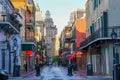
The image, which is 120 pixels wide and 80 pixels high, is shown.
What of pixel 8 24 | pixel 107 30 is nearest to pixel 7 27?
pixel 8 24

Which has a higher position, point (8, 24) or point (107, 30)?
point (8, 24)

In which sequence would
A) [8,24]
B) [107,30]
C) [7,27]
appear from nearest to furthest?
[107,30]
[8,24]
[7,27]

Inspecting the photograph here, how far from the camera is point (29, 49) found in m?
72.3

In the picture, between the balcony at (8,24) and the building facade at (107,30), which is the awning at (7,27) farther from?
the building facade at (107,30)

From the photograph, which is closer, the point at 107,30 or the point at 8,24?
the point at 107,30

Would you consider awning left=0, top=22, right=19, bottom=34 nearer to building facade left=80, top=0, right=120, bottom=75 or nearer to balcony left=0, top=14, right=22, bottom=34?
balcony left=0, top=14, right=22, bottom=34

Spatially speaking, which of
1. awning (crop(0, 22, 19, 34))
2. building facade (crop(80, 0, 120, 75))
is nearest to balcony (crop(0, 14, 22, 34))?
awning (crop(0, 22, 19, 34))

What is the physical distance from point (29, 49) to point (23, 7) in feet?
25.8

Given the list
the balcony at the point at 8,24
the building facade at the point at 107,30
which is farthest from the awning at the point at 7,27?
the building facade at the point at 107,30

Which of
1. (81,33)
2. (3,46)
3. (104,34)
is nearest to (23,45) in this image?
(81,33)

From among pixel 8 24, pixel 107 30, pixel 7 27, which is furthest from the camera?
pixel 7 27

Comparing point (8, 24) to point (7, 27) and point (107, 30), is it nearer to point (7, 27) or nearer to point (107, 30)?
point (7, 27)

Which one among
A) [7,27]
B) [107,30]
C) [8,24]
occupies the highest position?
[8,24]

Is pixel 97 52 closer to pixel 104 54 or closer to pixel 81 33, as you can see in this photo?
pixel 104 54
